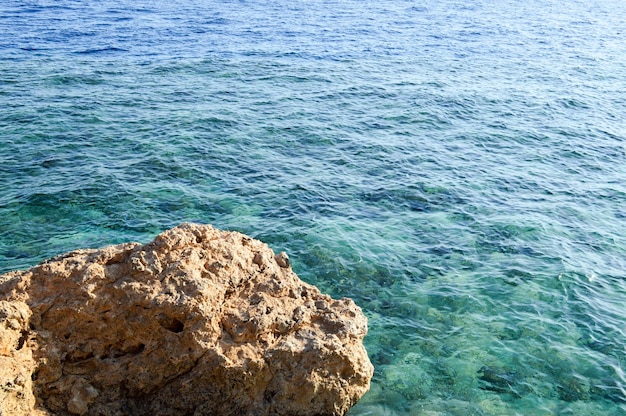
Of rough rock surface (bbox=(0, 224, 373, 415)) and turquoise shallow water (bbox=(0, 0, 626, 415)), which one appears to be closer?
rough rock surface (bbox=(0, 224, 373, 415))

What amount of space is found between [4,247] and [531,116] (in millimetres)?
19643

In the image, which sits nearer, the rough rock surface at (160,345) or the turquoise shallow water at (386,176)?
the rough rock surface at (160,345)

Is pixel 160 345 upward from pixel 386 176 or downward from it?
upward

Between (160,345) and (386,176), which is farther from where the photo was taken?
(386,176)

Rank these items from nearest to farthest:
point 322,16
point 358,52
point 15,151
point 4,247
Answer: point 4,247 < point 15,151 < point 358,52 < point 322,16

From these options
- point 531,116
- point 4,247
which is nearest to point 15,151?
point 4,247

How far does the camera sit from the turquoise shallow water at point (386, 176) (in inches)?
461

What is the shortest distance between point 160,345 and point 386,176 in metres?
11.9

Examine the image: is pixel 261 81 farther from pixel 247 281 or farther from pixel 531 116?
pixel 247 281

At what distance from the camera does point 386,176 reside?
62.1 ft

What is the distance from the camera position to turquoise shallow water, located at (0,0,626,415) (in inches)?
461

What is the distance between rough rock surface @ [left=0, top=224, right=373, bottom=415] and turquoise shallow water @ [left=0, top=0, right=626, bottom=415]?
1.75m

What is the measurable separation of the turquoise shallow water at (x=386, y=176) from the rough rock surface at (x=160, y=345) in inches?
68.8

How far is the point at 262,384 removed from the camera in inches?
326
